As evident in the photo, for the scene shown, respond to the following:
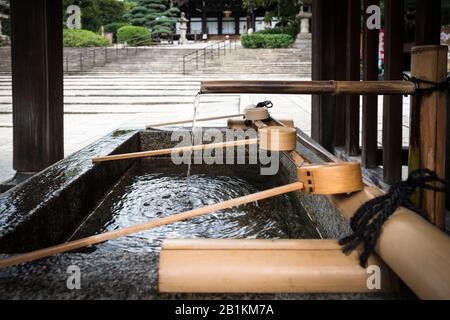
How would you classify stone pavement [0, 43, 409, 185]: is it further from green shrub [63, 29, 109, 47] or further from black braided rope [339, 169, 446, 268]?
green shrub [63, 29, 109, 47]

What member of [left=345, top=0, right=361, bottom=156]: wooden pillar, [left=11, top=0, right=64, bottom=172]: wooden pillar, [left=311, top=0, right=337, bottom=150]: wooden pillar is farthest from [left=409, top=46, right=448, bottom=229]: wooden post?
[left=311, top=0, right=337, bottom=150]: wooden pillar

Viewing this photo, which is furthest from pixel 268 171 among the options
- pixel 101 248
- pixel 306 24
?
pixel 306 24

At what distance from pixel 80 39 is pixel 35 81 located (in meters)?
24.7

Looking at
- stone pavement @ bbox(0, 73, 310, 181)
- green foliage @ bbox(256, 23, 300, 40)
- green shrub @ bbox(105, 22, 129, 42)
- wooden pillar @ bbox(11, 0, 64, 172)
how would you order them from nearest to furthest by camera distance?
1. wooden pillar @ bbox(11, 0, 64, 172)
2. stone pavement @ bbox(0, 73, 310, 181)
3. green foliage @ bbox(256, 23, 300, 40)
4. green shrub @ bbox(105, 22, 129, 42)

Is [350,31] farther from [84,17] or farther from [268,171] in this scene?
[84,17]

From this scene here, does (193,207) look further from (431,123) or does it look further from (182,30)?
(182,30)

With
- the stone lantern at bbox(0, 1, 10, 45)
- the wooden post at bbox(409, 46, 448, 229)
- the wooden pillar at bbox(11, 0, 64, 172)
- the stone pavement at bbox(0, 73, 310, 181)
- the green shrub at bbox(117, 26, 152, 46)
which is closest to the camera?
Answer: the wooden post at bbox(409, 46, 448, 229)

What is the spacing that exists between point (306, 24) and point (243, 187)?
954 inches

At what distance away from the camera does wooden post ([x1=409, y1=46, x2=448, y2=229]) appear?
151cm

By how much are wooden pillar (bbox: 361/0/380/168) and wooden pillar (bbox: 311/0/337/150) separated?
2.99 feet

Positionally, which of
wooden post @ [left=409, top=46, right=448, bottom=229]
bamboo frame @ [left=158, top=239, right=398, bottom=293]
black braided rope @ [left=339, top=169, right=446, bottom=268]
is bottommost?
bamboo frame @ [left=158, top=239, right=398, bottom=293]

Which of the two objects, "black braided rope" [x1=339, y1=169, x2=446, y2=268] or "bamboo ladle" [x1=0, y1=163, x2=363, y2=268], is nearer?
"black braided rope" [x1=339, y1=169, x2=446, y2=268]

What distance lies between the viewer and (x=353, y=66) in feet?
13.8

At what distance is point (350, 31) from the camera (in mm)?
4148
